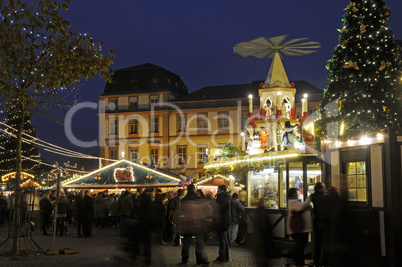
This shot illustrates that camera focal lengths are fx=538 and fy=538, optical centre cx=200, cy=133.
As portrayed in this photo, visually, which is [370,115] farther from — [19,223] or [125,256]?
[19,223]

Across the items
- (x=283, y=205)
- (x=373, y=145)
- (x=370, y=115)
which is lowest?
(x=283, y=205)

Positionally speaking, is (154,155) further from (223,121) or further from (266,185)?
(266,185)

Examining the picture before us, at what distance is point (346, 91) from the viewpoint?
1427 cm

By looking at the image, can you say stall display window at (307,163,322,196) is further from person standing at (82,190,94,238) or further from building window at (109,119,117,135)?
building window at (109,119,117,135)

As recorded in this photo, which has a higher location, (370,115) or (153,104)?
(153,104)

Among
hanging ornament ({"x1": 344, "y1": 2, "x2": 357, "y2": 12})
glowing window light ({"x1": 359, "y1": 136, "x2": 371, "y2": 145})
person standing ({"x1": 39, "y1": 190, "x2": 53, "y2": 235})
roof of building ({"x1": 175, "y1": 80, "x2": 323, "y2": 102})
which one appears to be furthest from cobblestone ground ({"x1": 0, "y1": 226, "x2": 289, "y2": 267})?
roof of building ({"x1": 175, "y1": 80, "x2": 323, "y2": 102})

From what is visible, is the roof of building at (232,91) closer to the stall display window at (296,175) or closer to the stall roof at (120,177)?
the stall roof at (120,177)

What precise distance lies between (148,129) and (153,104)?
9.40ft

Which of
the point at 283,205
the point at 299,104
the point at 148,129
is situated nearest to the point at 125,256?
the point at 283,205

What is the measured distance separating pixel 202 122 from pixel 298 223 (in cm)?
4898

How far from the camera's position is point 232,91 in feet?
193

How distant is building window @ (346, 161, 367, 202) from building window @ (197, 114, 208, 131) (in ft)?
151

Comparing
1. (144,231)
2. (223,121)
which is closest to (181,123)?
(223,121)

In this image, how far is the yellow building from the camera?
57594 mm
